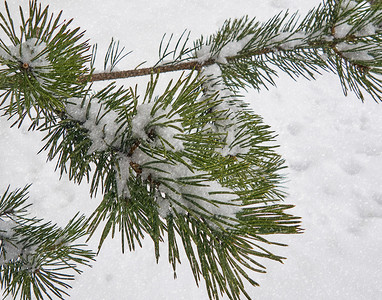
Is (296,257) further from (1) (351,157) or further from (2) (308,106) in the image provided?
(2) (308,106)

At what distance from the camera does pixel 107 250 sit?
145 cm

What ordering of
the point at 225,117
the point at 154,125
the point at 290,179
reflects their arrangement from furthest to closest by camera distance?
1. the point at 290,179
2. the point at 225,117
3. the point at 154,125

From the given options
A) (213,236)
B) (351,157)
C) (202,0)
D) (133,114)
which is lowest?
(213,236)

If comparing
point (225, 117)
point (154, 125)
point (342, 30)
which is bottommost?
point (154, 125)

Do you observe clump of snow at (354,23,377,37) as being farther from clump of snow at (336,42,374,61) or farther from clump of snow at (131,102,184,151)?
clump of snow at (131,102,184,151)

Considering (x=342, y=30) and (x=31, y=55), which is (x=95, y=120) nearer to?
(x=31, y=55)

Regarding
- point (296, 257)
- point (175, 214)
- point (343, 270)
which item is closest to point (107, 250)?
point (296, 257)

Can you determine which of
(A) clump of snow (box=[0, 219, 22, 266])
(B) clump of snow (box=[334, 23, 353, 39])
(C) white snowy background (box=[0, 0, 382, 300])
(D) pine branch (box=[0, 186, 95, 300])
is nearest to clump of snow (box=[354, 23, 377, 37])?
(B) clump of snow (box=[334, 23, 353, 39])

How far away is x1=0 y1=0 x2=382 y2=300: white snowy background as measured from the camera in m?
1.37

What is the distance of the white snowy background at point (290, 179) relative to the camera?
137cm

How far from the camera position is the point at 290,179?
5.45 ft

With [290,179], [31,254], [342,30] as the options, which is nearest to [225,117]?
[342,30]

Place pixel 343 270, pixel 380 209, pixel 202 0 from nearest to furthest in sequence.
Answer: pixel 343 270, pixel 380 209, pixel 202 0

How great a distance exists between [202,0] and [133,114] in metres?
2.42
